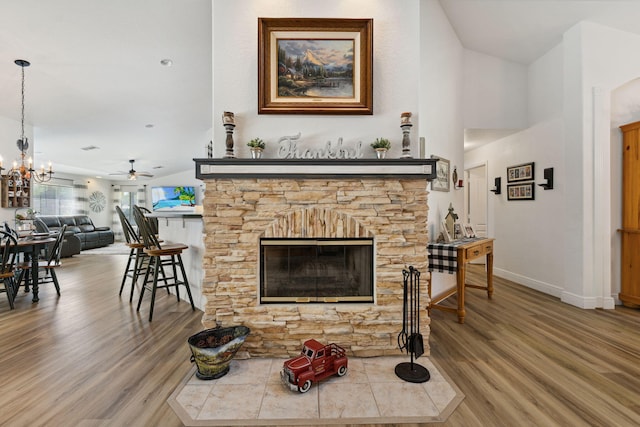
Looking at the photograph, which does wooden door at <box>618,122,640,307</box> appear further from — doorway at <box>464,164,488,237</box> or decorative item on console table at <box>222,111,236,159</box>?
decorative item on console table at <box>222,111,236,159</box>

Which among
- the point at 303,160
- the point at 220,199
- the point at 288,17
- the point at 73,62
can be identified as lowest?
the point at 220,199

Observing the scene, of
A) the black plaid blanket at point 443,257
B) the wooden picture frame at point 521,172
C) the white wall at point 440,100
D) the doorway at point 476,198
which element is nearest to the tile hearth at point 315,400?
the black plaid blanket at point 443,257

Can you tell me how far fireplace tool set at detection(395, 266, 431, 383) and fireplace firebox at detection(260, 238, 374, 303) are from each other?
11.7 inches

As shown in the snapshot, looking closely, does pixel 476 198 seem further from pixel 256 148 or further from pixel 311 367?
pixel 311 367

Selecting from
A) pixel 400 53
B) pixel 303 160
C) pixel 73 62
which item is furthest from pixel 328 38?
pixel 73 62

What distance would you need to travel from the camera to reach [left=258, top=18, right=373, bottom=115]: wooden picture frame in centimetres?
232

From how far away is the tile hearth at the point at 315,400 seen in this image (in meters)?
1.58

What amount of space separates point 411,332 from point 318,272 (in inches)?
31.9

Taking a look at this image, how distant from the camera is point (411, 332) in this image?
6.68 ft

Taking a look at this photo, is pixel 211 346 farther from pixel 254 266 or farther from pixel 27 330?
pixel 27 330

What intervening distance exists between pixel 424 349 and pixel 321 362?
2.94 ft

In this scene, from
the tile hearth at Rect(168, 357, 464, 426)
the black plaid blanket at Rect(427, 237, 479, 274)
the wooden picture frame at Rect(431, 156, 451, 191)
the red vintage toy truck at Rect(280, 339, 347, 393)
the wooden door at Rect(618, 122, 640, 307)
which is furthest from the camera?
the wooden picture frame at Rect(431, 156, 451, 191)

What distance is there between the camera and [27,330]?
269cm

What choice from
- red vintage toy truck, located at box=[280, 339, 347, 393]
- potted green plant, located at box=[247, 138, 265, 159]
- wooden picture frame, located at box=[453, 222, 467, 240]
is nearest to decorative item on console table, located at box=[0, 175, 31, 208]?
potted green plant, located at box=[247, 138, 265, 159]
